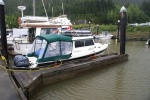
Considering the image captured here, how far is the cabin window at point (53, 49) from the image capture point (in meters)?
12.9

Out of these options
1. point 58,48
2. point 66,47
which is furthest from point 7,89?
point 66,47

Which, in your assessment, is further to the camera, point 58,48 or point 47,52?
point 58,48

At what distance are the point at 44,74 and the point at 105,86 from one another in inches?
133

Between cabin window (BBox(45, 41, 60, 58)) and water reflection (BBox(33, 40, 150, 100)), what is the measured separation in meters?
1.84

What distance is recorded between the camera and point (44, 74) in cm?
1148

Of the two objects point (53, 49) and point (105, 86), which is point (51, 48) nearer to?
point (53, 49)

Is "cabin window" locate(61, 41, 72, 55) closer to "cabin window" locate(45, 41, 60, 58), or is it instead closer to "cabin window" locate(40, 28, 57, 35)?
"cabin window" locate(45, 41, 60, 58)

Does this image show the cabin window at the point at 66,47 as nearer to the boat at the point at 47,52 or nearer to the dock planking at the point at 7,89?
the boat at the point at 47,52

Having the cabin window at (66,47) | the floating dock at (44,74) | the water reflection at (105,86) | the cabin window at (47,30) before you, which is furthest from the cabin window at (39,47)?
the cabin window at (47,30)

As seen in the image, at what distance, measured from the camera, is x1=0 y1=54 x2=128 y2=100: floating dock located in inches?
363

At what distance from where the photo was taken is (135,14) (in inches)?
3504

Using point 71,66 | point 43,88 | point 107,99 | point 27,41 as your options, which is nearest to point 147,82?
point 107,99

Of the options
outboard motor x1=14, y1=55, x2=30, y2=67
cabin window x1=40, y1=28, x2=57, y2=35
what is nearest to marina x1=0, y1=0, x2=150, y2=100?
outboard motor x1=14, y1=55, x2=30, y2=67

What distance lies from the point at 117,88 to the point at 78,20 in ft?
217
